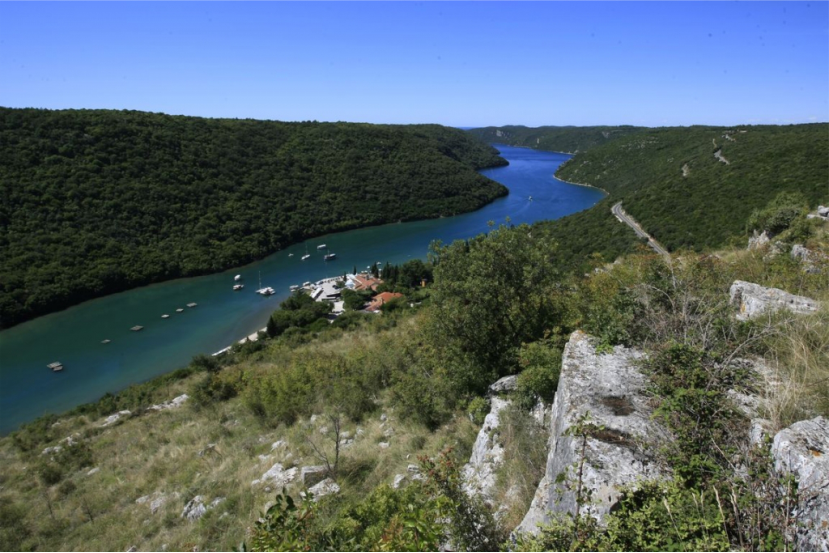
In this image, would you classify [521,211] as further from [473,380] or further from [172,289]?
[473,380]

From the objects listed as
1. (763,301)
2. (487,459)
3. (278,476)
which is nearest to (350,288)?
(278,476)

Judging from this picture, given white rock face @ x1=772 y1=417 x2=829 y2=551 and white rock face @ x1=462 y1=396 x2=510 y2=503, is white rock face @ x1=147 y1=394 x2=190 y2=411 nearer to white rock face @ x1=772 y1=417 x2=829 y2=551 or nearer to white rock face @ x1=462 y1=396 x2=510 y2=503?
white rock face @ x1=462 y1=396 x2=510 y2=503

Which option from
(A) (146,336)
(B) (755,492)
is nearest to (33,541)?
(B) (755,492)

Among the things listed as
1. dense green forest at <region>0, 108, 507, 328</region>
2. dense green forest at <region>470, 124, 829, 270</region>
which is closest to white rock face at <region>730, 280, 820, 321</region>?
dense green forest at <region>470, 124, 829, 270</region>

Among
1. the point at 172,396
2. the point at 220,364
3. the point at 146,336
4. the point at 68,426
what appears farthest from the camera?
the point at 146,336

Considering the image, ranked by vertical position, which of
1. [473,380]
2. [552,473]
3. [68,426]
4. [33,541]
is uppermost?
[552,473]

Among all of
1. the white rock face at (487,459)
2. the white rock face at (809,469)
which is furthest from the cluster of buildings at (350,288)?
the white rock face at (809,469)
